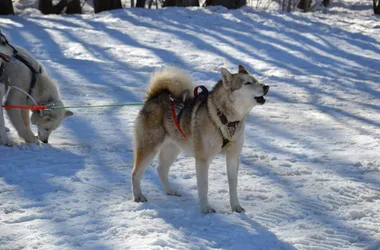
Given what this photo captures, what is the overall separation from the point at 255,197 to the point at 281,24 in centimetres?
1010

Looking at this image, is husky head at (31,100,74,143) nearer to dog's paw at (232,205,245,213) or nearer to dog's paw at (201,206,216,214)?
dog's paw at (201,206,216,214)

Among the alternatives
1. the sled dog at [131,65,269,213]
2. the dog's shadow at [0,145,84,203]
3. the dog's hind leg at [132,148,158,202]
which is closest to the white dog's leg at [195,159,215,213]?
the sled dog at [131,65,269,213]

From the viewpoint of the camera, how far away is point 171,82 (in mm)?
5008

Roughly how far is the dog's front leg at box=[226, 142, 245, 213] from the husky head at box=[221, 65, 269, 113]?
14.0 inches

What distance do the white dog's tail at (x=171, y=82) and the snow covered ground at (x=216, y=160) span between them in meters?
0.90

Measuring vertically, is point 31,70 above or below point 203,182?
above

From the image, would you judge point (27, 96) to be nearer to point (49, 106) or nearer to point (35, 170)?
point (49, 106)

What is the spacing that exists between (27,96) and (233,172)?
306 cm

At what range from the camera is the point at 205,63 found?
11.3 m

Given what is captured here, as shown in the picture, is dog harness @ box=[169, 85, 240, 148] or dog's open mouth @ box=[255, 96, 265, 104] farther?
dog harness @ box=[169, 85, 240, 148]

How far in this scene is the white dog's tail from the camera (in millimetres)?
5015

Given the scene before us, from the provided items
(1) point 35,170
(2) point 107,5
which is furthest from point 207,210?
(2) point 107,5

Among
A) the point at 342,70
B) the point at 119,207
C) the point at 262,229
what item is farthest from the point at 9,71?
the point at 342,70

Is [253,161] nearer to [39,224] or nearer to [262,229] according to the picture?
[262,229]
